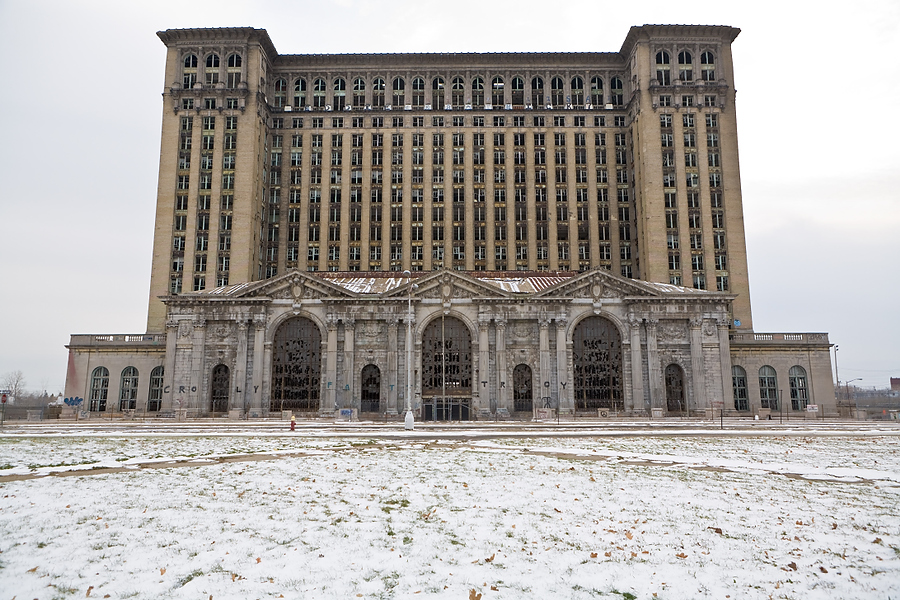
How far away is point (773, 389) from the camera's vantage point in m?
76.6

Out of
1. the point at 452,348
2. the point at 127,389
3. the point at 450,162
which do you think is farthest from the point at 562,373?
the point at 127,389

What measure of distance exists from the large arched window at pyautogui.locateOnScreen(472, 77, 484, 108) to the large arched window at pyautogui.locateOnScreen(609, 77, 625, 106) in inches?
841

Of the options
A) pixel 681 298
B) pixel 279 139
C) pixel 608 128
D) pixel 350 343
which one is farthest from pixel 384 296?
pixel 608 128

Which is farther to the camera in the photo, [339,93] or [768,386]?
[339,93]

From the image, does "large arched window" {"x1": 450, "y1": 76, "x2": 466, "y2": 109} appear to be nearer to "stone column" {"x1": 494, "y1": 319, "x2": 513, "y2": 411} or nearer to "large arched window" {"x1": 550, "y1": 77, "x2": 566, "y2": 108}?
"large arched window" {"x1": 550, "y1": 77, "x2": 566, "y2": 108}

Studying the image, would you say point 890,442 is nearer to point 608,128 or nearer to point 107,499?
point 107,499

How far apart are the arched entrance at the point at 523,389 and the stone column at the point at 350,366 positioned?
56.7ft

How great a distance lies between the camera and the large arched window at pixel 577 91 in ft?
331

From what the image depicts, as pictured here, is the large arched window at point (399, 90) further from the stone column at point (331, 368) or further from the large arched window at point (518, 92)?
the stone column at point (331, 368)

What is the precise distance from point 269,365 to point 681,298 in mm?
46454

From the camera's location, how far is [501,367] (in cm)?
6650

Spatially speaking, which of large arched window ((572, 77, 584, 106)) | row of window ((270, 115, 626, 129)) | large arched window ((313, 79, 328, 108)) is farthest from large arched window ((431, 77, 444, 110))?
large arched window ((572, 77, 584, 106))

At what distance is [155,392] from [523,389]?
46.8 m

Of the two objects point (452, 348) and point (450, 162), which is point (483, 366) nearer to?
point (452, 348)
